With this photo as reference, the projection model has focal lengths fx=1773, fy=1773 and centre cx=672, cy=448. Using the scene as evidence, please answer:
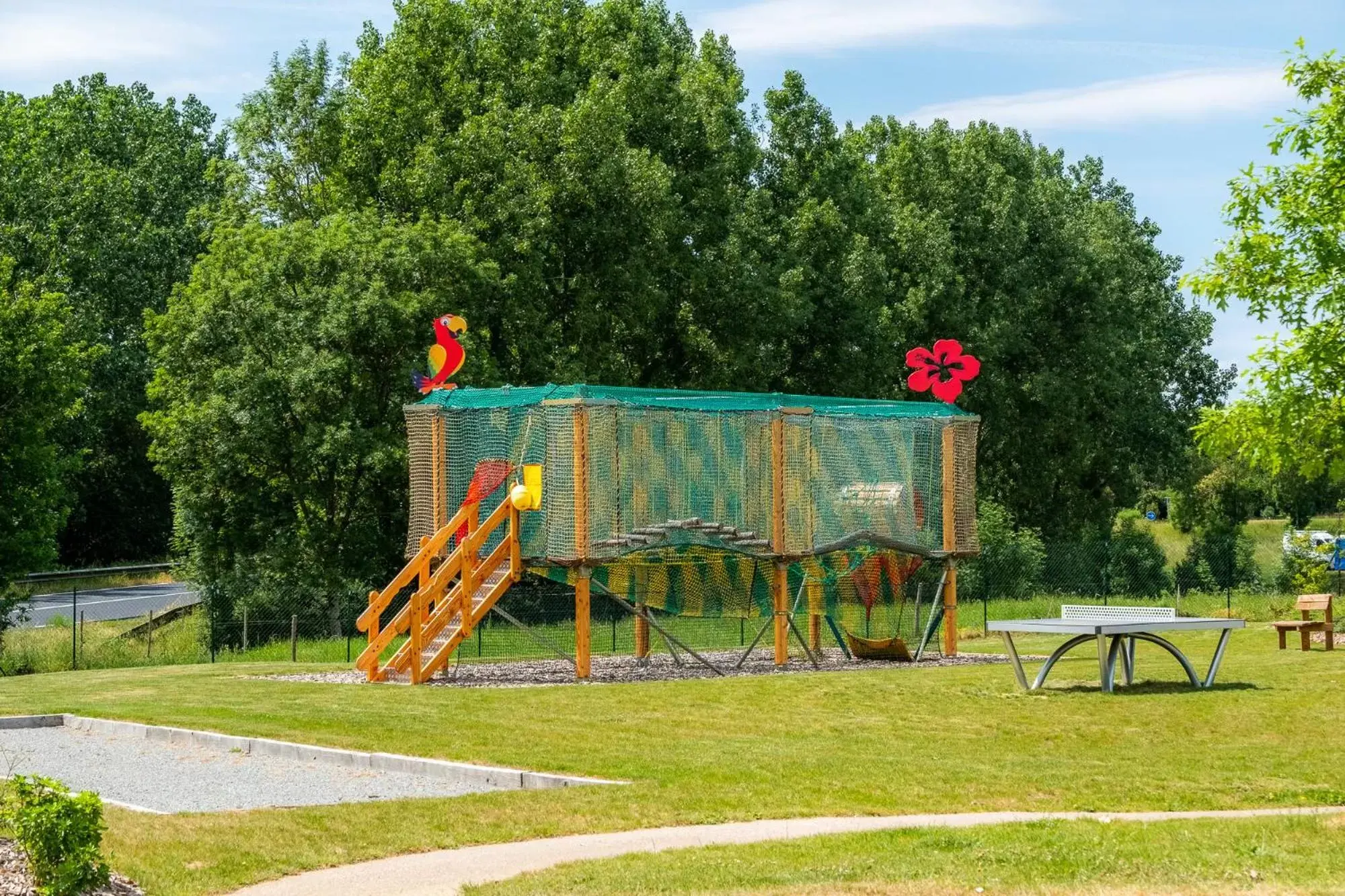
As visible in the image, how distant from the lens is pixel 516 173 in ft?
141

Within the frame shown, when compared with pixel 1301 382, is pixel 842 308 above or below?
above

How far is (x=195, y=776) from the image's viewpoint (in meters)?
16.3

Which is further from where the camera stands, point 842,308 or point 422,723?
point 842,308

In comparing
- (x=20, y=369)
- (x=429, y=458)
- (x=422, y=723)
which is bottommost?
A: (x=422, y=723)

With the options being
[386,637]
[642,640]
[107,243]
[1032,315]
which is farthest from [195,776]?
[107,243]

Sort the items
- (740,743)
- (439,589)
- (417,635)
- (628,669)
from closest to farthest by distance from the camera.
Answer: (740,743) → (417,635) → (439,589) → (628,669)

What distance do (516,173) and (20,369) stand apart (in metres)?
→ 13.4

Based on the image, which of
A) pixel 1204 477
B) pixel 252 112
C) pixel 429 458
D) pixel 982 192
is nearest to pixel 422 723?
pixel 429 458

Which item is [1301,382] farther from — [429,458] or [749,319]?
[749,319]

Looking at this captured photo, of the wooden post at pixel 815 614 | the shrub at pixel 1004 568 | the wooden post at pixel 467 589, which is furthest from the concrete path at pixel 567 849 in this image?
the shrub at pixel 1004 568

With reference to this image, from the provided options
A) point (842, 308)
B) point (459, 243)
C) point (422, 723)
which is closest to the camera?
point (422, 723)

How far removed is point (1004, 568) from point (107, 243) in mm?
33836

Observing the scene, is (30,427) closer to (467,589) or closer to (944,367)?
(467,589)

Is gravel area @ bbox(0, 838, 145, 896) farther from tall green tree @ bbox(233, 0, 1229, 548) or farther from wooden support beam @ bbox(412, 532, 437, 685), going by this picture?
tall green tree @ bbox(233, 0, 1229, 548)
